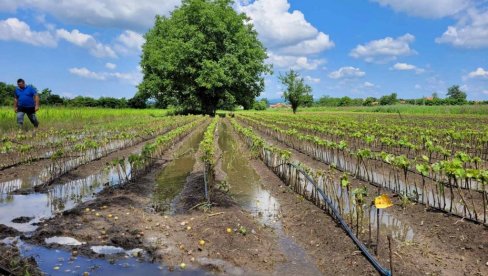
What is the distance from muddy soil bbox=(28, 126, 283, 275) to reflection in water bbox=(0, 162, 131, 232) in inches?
17.4

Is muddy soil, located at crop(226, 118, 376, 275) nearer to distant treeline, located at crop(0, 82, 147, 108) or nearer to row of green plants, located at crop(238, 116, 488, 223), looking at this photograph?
row of green plants, located at crop(238, 116, 488, 223)

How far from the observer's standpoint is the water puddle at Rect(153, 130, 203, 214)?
26.6 feet

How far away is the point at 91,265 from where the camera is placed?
16.7 ft

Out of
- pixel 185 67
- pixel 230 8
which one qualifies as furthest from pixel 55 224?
pixel 230 8

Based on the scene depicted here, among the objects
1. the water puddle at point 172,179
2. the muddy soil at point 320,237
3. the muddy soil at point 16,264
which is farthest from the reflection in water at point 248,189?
the muddy soil at point 16,264

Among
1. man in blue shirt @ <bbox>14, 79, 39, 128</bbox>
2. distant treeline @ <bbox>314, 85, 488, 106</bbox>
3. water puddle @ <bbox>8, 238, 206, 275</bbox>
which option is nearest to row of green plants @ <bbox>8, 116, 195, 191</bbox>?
man in blue shirt @ <bbox>14, 79, 39, 128</bbox>

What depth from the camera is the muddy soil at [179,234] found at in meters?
5.36

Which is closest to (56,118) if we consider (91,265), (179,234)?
(179,234)

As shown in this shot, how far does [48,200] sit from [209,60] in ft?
123

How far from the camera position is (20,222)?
6645mm

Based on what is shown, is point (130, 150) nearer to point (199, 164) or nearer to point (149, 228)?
point (199, 164)

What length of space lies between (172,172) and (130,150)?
475 cm

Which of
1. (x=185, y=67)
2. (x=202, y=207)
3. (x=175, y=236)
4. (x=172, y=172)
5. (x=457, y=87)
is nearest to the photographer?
(x=175, y=236)

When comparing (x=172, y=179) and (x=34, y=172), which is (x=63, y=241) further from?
(x=34, y=172)
